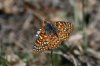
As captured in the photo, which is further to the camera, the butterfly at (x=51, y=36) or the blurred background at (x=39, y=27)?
the blurred background at (x=39, y=27)

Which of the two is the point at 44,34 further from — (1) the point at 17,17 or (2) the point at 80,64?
(1) the point at 17,17

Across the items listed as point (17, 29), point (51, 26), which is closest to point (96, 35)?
point (17, 29)

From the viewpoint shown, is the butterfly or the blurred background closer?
the butterfly

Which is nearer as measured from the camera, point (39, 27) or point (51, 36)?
point (51, 36)
